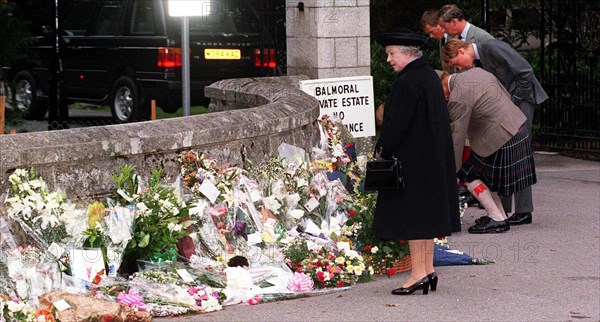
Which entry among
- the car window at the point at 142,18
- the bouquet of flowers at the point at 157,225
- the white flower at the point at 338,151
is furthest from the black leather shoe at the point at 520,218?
the car window at the point at 142,18

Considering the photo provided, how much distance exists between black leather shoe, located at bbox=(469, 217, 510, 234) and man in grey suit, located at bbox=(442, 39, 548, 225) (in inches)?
13.8

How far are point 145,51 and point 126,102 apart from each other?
0.98 m

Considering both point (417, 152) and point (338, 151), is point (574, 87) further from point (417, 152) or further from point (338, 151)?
point (417, 152)

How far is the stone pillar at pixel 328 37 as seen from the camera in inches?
503

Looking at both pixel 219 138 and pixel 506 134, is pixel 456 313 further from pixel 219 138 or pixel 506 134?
pixel 506 134

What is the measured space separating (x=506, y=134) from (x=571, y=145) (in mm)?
5706

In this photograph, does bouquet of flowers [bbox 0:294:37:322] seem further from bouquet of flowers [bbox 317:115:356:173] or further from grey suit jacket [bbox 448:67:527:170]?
grey suit jacket [bbox 448:67:527:170]

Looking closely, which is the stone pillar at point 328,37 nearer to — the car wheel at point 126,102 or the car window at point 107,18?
the car wheel at point 126,102

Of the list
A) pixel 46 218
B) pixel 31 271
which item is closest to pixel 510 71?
pixel 46 218

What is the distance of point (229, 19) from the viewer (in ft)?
62.0

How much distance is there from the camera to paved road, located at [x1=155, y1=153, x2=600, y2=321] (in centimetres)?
775

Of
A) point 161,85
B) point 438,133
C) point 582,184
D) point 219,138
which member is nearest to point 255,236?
point 219,138

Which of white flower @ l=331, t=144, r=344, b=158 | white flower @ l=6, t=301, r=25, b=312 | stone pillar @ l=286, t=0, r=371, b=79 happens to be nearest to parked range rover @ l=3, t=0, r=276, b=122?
stone pillar @ l=286, t=0, r=371, b=79

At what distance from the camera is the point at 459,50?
10.9 m
